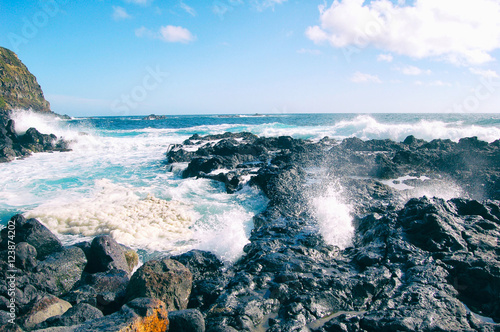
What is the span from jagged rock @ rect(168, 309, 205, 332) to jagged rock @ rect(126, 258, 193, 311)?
61 centimetres

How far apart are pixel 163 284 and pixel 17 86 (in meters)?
73.2

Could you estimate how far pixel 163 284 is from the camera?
418 cm

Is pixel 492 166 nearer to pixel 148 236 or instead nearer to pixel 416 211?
pixel 416 211

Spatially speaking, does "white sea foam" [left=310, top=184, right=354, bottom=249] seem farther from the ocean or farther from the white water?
the white water

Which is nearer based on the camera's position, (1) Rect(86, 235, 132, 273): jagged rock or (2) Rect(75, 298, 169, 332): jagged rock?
(2) Rect(75, 298, 169, 332): jagged rock

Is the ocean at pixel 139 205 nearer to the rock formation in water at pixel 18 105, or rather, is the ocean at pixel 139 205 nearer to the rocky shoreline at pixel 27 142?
the rocky shoreline at pixel 27 142

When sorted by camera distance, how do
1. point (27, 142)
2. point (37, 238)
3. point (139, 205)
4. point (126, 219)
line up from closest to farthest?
1. point (37, 238)
2. point (126, 219)
3. point (139, 205)
4. point (27, 142)

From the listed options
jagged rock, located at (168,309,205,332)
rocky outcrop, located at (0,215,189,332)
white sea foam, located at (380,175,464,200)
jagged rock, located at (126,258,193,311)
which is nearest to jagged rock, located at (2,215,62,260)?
rocky outcrop, located at (0,215,189,332)

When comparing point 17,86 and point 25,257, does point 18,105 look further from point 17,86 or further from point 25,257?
point 25,257

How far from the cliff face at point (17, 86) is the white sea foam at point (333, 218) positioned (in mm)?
58053

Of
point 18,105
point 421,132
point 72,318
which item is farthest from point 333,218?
point 18,105

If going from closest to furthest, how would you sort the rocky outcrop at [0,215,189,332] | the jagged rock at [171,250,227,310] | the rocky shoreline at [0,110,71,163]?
→ the rocky outcrop at [0,215,189,332]
the jagged rock at [171,250,227,310]
the rocky shoreline at [0,110,71,163]

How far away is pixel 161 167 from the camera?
17.2 metres

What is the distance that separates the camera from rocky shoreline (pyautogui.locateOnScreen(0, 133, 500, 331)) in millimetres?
3484
